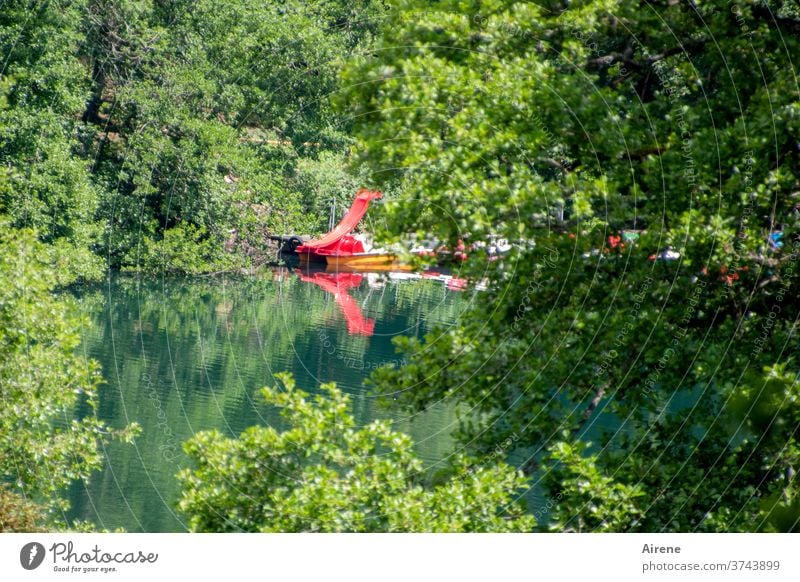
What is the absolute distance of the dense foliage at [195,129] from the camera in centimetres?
3541

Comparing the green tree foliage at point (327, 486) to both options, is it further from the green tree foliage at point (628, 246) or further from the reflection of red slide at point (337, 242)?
the reflection of red slide at point (337, 242)

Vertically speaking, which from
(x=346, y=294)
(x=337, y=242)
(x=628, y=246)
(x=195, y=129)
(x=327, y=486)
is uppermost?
(x=628, y=246)

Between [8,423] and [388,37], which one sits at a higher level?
[388,37]

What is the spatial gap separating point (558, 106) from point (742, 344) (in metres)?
2.46

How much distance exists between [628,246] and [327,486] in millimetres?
3230

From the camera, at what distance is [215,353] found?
95.6 ft

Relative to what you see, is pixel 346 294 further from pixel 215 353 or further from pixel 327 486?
pixel 327 486

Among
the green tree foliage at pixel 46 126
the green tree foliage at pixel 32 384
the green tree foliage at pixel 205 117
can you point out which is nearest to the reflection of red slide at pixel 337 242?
the green tree foliage at pixel 205 117

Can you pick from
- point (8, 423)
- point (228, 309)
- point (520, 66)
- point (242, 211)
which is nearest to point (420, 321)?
point (228, 309)

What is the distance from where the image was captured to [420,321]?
32.0 meters

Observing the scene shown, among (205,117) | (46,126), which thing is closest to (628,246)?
(46,126)

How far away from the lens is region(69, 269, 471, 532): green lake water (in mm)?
18859

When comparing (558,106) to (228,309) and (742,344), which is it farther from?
(228,309)

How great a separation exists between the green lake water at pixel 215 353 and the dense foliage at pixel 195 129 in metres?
1.76
